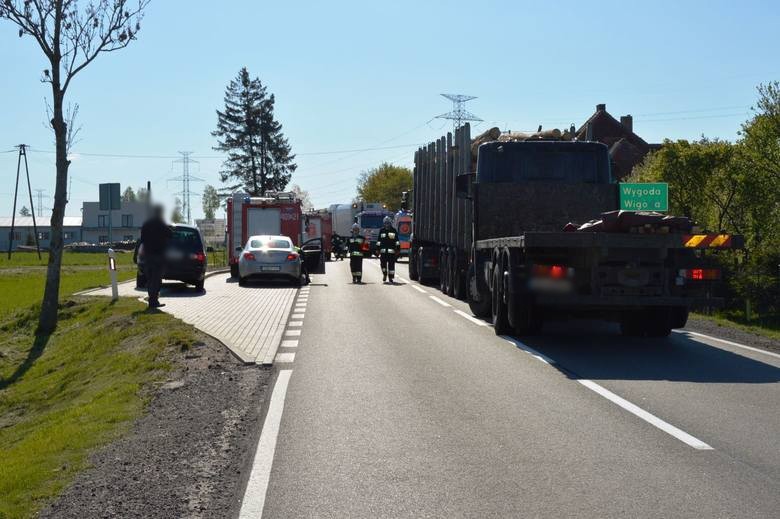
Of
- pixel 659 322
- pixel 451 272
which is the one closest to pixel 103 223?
pixel 451 272

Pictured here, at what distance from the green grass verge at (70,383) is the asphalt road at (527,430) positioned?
1589mm

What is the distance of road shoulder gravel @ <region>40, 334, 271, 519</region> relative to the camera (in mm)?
5801

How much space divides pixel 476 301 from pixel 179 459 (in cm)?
1085

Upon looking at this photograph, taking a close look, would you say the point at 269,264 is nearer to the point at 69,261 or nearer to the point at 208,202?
the point at 69,261

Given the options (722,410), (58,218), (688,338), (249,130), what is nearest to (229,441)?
(722,410)

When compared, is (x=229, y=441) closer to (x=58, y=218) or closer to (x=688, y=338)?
(x=688, y=338)

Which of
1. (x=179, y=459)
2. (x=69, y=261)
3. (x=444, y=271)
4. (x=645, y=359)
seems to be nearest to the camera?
(x=179, y=459)

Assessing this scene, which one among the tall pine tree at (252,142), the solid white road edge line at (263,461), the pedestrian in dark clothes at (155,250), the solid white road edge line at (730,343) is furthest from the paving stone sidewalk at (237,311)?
the tall pine tree at (252,142)

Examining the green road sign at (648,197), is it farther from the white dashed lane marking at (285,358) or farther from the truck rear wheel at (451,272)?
the white dashed lane marking at (285,358)

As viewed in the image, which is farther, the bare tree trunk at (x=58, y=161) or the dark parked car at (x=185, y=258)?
the dark parked car at (x=185, y=258)

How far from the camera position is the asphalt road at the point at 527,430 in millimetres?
5883

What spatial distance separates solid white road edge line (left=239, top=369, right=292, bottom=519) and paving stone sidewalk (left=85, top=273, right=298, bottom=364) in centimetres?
279

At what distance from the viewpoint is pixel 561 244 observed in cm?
1228

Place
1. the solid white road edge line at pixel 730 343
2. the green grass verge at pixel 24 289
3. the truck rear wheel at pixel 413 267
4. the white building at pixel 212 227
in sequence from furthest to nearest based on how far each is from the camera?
the white building at pixel 212 227 → the truck rear wheel at pixel 413 267 → the green grass verge at pixel 24 289 → the solid white road edge line at pixel 730 343
